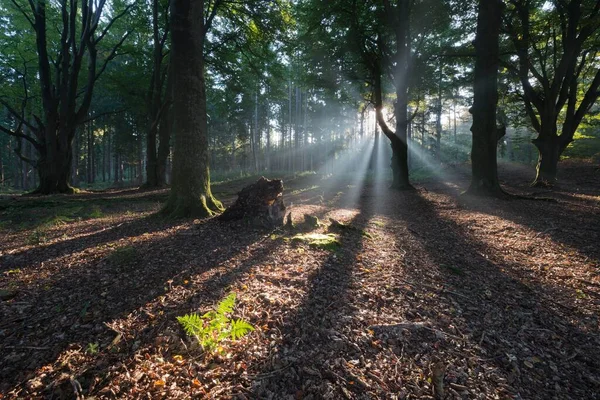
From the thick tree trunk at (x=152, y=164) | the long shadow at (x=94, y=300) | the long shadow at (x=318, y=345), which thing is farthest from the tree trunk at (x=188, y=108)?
the thick tree trunk at (x=152, y=164)

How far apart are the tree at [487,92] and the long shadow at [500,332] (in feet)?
22.5

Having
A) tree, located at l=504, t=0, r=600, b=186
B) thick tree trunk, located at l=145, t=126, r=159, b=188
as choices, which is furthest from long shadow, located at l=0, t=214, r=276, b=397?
tree, located at l=504, t=0, r=600, b=186

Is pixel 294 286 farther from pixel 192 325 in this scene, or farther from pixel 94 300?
pixel 94 300

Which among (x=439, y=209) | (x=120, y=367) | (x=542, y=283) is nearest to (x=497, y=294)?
(x=542, y=283)

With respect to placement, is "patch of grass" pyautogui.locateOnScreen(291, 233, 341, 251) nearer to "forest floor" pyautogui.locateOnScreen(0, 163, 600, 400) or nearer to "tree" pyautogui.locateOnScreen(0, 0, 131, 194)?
"forest floor" pyautogui.locateOnScreen(0, 163, 600, 400)

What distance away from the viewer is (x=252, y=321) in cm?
251

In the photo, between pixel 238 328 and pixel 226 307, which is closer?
pixel 238 328

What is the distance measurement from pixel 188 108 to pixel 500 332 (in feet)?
21.2

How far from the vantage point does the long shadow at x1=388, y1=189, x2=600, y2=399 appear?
2090mm

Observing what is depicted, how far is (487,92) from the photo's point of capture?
9.81 m

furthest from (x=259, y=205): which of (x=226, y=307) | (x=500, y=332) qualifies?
(x=500, y=332)

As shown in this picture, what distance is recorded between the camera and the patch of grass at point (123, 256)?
12.2ft

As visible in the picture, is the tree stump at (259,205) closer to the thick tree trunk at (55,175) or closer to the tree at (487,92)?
the tree at (487,92)

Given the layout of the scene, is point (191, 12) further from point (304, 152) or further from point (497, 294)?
point (304, 152)
